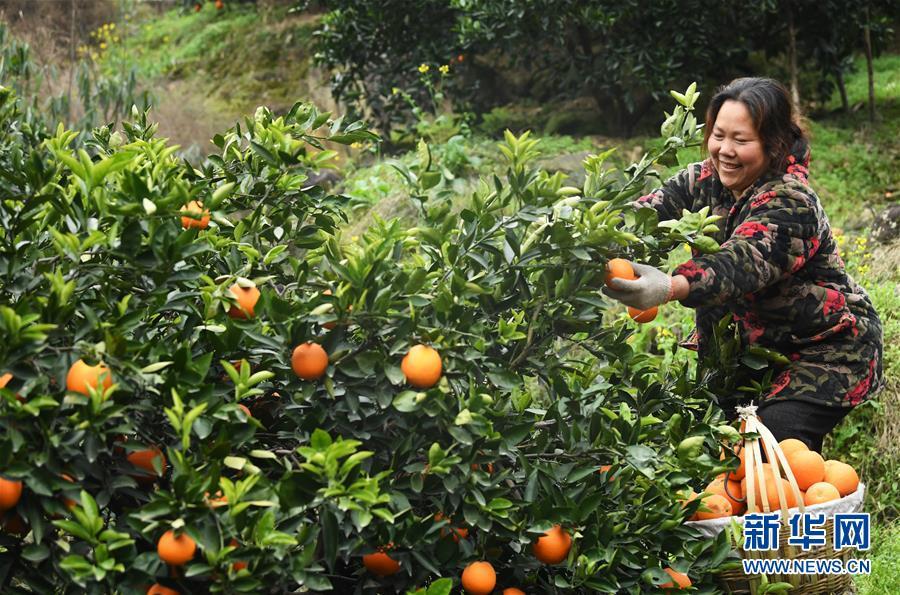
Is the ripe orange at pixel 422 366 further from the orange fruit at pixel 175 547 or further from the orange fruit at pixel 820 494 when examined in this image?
the orange fruit at pixel 820 494

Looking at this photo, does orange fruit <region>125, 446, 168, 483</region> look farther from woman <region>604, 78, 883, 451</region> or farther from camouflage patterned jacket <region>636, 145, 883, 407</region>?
woman <region>604, 78, 883, 451</region>

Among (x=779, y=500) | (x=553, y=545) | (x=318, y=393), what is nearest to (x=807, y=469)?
(x=779, y=500)

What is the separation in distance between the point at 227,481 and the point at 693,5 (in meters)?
5.99

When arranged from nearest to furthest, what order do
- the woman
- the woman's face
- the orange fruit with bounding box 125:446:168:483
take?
the orange fruit with bounding box 125:446:168:483
the woman
the woman's face

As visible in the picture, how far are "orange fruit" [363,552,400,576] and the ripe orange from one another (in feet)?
1.29

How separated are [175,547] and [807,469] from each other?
5.96 ft

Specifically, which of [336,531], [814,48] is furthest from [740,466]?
[814,48]

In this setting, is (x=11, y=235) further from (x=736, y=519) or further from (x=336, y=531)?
(x=736, y=519)

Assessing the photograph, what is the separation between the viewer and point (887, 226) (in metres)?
5.89

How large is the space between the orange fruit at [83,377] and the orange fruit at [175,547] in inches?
12.6

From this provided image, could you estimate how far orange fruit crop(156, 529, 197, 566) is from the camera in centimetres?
185

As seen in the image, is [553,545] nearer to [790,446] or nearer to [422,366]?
Answer: [422,366]

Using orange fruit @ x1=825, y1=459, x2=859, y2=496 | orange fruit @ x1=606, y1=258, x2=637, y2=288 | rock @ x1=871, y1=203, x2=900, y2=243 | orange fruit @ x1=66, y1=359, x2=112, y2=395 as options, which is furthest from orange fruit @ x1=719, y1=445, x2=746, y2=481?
rock @ x1=871, y1=203, x2=900, y2=243

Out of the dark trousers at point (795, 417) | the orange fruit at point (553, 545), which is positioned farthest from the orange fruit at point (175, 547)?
the dark trousers at point (795, 417)
